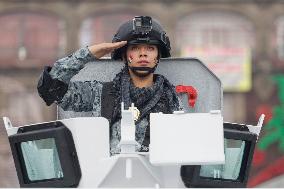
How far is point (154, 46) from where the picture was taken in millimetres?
5000

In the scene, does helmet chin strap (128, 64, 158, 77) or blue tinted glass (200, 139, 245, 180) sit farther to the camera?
helmet chin strap (128, 64, 158, 77)

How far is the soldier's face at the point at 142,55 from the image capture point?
196 inches

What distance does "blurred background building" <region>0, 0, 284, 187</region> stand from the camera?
80.9 feet

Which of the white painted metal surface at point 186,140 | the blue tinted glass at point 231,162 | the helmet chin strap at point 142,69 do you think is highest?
the helmet chin strap at point 142,69

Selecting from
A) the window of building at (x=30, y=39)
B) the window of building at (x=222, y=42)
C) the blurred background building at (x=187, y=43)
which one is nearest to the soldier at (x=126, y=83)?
the window of building at (x=222, y=42)

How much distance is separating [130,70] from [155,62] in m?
0.17

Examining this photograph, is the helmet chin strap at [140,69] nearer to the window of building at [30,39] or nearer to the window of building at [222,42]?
the window of building at [222,42]

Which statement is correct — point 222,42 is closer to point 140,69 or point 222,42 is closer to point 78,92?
point 78,92

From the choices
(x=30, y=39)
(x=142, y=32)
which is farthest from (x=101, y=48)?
(x=30, y=39)

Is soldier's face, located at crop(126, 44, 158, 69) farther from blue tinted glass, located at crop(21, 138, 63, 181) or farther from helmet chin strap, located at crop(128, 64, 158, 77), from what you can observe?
blue tinted glass, located at crop(21, 138, 63, 181)

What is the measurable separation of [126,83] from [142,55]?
207 millimetres

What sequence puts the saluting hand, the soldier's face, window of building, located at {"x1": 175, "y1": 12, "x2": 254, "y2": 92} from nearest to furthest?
the saluting hand → the soldier's face → window of building, located at {"x1": 175, "y1": 12, "x2": 254, "y2": 92}

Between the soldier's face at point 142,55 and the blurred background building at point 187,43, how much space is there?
19.3 metres

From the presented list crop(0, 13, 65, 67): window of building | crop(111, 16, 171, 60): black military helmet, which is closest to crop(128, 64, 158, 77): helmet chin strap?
crop(111, 16, 171, 60): black military helmet
